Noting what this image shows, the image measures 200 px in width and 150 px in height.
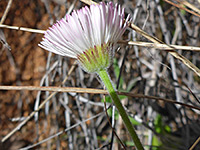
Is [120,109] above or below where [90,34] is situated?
below

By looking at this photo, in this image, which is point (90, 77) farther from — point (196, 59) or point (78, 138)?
point (196, 59)

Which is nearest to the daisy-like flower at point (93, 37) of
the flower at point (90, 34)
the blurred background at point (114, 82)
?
the flower at point (90, 34)

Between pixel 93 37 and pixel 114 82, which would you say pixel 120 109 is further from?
pixel 114 82

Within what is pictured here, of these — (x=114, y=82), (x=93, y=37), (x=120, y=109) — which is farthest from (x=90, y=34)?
(x=114, y=82)

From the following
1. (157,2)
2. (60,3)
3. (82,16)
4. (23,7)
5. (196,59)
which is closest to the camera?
(82,16)

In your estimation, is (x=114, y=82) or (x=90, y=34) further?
(x=114, y=82)

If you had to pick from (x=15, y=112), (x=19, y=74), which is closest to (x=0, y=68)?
(x=19, y=74)
